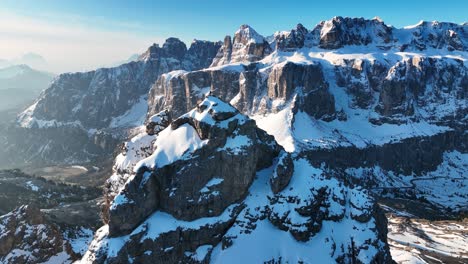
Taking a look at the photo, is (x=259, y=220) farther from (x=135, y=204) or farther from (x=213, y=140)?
(x=135, y=204)

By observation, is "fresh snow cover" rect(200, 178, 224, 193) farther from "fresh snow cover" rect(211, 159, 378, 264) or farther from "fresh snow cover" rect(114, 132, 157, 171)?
"fresh snow cover" rect(114, 132, 157, 171)

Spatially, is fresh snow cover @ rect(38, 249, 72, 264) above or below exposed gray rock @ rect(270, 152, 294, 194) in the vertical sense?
below

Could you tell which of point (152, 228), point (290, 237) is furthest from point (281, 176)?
point (152, 228)

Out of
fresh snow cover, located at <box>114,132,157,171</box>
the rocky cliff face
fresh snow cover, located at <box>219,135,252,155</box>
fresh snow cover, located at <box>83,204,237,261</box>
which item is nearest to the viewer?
fresh snow cover, located at <box>83,204,237,261</box>

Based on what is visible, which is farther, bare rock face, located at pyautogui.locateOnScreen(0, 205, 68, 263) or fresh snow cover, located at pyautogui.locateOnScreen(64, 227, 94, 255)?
fresh snow cover, located at pyautogui.locateOnScreen(64, 227, 94, 255)

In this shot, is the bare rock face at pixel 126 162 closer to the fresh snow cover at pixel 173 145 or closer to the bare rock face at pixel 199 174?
the fresh snow cover at pixel 173 145

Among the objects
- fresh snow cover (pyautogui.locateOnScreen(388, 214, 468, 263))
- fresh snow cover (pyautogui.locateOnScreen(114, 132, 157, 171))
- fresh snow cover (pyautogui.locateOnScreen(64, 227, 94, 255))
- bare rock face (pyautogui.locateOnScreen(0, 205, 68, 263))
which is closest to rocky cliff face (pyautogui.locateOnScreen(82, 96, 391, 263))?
fresh snow cover (pyautogui.locateOnScreen(114, 132, 157, 171))

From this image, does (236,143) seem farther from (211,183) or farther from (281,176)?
(281,176)
